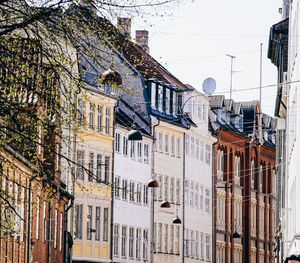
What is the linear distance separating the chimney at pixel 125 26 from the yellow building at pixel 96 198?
48.7 m

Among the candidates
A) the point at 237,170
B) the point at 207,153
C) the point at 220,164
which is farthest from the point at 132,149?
the point at 237,170

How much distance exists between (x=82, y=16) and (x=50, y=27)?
0.62m

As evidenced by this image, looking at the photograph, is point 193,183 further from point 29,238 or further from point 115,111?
point 29,238

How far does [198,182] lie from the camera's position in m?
99.9

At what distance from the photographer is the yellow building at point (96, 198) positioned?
253ft

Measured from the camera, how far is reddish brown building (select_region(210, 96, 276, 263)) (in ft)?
343

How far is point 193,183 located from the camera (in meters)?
98.8

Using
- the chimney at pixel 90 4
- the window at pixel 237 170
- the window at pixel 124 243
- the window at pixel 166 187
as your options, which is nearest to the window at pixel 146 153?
the window at pixel 166 187

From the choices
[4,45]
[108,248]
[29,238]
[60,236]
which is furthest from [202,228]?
[4,45]

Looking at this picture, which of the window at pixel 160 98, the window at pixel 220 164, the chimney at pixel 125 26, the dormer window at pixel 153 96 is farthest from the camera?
the window at pixel 220 164

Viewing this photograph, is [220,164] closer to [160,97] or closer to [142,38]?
[160,97]

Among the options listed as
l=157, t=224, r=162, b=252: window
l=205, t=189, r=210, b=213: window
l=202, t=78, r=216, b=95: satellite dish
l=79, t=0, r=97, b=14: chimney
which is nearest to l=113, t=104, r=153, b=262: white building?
l=157, t=224, r=162, b=252: window

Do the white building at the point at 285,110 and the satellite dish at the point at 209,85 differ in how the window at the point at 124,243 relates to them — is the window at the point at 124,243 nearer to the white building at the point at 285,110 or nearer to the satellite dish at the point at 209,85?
the white building at the point at 285,110

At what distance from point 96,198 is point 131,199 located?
20.3ft
